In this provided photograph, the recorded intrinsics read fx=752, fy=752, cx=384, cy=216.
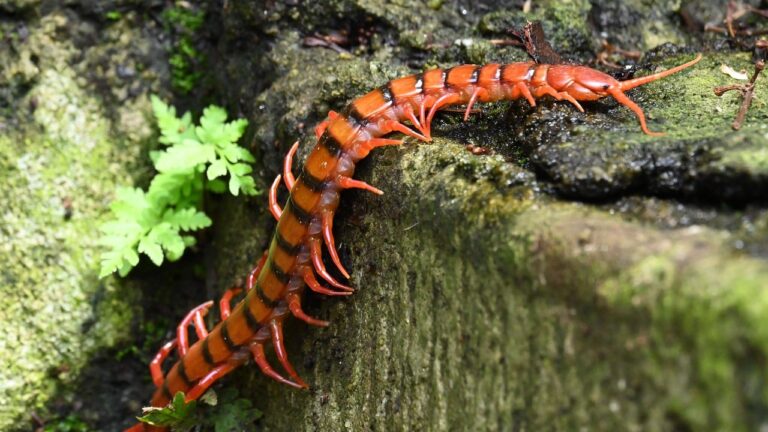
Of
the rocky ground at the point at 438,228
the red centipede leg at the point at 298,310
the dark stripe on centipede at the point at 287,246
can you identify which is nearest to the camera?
the rocky ground at the point at 438,228

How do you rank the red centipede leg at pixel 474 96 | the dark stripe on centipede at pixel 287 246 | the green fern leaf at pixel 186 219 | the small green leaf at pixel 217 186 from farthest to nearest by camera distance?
the small green leaf at pixel 217 186
the green fern leaf at pixel 186 219
the dark stripe on centipede at pixel 287 246
the red centipede leg at pixel 474 96

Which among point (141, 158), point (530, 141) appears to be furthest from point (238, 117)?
point (530, 141)

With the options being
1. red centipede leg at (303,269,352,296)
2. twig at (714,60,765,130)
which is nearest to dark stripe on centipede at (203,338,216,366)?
red centipede leg at (303,269,352,296)

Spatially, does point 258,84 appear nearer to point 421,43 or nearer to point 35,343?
point 421,43

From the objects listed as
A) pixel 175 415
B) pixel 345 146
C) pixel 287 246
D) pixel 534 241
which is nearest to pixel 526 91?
pixel 345 146

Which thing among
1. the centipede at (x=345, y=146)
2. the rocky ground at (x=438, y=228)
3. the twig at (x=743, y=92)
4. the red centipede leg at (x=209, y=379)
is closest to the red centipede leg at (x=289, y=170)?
the centipede at (x=345, y=146)

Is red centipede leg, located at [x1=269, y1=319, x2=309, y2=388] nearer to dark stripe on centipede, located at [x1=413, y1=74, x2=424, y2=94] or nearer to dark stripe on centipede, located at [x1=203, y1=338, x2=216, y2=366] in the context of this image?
dark stripe on centipede, located at [x1=203, y1=338, x2=216, y2=366]

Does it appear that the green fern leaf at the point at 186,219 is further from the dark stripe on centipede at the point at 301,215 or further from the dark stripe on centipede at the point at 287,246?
the dark stripe on centipede at the point at 301,215
